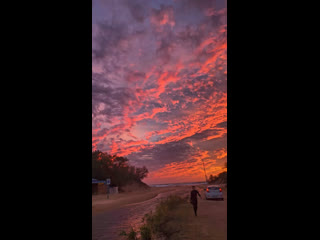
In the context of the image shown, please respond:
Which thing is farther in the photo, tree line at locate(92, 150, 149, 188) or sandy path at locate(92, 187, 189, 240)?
tree line at locate(92, 150, 149, 188)

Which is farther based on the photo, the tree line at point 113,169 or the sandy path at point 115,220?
the tree line at point 113,169

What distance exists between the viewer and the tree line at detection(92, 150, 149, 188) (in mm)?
40281

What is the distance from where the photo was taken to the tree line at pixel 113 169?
4028cm

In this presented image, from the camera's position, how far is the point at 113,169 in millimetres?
43562

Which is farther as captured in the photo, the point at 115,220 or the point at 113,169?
the point at 113,169
